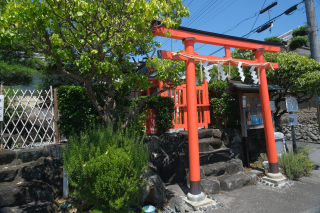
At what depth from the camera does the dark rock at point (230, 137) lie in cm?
755

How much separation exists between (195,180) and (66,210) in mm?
2953

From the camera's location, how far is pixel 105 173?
3148mm

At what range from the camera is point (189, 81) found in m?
4.95

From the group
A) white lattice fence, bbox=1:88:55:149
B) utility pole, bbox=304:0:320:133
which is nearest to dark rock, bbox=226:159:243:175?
utility pole, bbox=304:0:320:133

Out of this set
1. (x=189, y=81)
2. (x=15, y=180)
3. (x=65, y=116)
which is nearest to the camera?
(x=15, y=180)

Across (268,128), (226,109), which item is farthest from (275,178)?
(226,109)

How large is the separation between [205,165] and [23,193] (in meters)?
4.92

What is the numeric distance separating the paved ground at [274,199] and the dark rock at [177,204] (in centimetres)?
70

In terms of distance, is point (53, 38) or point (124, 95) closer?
point (53, 38)

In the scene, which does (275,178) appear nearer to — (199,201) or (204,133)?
(204,133)

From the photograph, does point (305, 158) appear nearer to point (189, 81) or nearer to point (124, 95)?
point (189, 81)

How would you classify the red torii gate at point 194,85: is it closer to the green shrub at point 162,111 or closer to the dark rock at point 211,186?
the dark rock at point 211,186

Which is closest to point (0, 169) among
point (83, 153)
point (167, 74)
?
point (83, 153)

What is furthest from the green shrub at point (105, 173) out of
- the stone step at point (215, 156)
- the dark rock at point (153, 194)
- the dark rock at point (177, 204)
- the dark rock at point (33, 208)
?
the stone step at point (215, 156)
